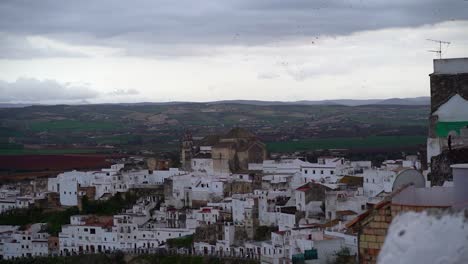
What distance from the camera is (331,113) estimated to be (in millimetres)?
141625

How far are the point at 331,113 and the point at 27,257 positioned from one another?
10628 cm

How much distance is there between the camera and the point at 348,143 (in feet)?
267

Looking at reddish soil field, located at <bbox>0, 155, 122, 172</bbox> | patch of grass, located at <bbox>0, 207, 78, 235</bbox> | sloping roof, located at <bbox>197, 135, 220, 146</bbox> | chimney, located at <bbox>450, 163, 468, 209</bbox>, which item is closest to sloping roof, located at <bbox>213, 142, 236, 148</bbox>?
sloping roof, located at <bbox>197, 135, 220, 146</bbox>

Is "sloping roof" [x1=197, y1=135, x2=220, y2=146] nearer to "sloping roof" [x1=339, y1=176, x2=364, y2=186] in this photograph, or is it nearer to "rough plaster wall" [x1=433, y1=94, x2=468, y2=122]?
"sloping roof" [x1=339, y1=176, x2=364, y2=186]

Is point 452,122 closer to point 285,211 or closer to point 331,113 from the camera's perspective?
point 285,211

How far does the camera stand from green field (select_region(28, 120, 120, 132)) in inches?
4683

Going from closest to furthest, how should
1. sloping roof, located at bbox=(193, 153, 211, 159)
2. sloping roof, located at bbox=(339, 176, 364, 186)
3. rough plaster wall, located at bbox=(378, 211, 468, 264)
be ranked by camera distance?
rough plaster wall, located at bbox=(378, 211, 468, 264) → sloping roof, located at bbox=(339, 176, 364, 186) → sloping roof, located at bbox=(193, 153, 211, 159)

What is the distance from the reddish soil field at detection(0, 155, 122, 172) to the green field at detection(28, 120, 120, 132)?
45107mm

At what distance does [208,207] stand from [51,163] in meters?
31.6

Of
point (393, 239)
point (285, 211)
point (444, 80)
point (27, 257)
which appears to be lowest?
point (27, 257)

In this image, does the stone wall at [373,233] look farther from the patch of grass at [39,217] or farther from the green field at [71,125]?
the green field at [71,125]

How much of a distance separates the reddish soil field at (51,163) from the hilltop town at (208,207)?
28.7 ft

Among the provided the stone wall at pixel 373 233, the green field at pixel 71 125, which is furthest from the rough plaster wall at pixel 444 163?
the green field at pixel 71 125

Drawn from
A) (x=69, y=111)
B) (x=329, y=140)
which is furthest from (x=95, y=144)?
(x=69, y=111)
